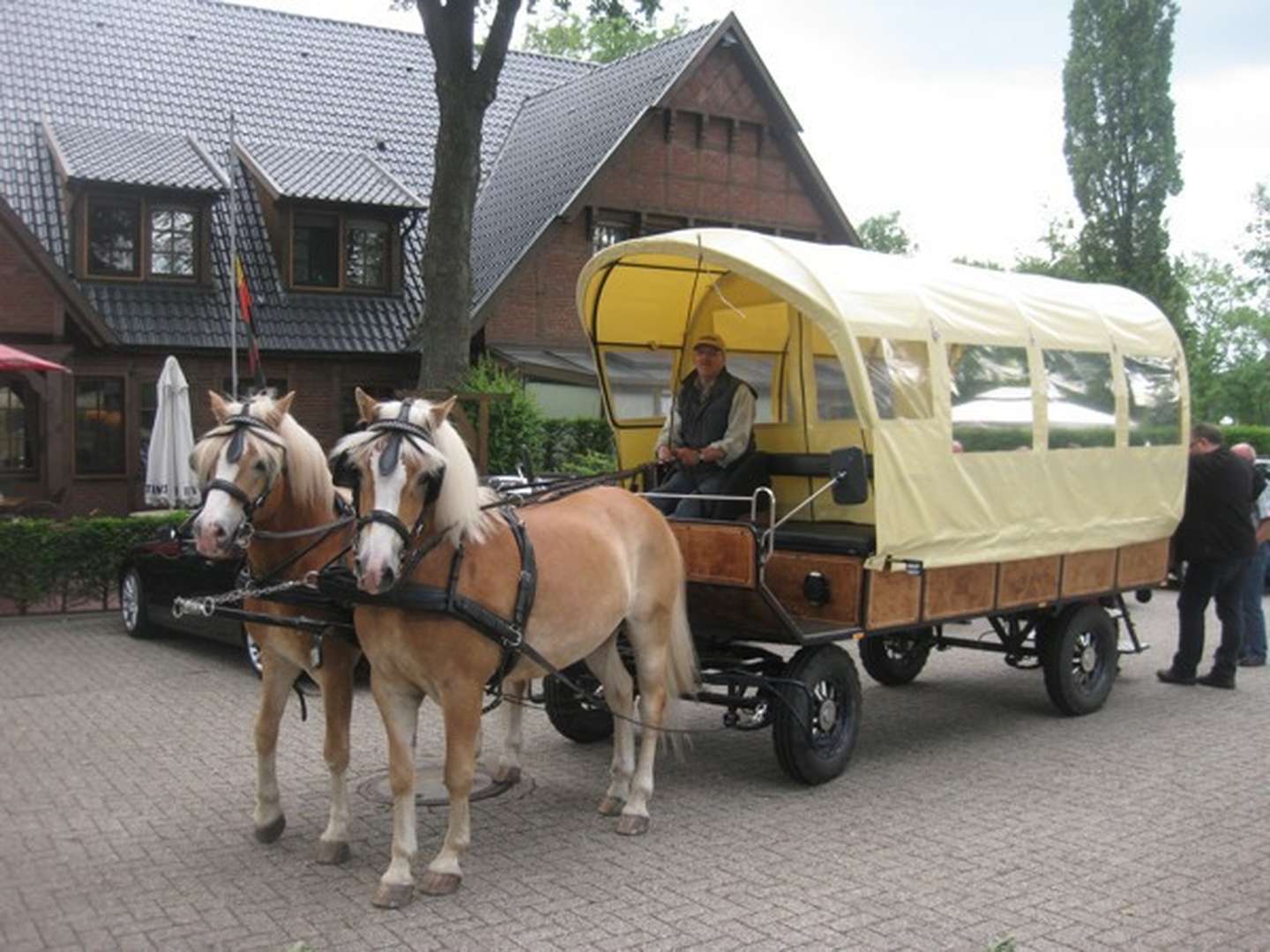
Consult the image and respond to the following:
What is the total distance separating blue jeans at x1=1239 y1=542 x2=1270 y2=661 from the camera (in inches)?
427

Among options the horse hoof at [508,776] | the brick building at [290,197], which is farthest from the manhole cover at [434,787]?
the brick building at [290,197]

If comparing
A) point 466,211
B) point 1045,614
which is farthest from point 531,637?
point 466,211

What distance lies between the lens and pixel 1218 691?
33.7 ft

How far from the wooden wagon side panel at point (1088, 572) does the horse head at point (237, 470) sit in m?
5.53

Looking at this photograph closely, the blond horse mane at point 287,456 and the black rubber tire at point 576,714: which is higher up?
the blond horse mane at point 287,456

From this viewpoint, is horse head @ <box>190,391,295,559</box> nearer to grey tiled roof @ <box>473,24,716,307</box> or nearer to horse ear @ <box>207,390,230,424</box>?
horse ear @ <box>207,390,230,424</box>

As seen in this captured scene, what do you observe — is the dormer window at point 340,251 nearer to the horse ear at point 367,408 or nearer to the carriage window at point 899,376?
the carriage window at point 899,376

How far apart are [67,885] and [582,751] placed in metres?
3.38

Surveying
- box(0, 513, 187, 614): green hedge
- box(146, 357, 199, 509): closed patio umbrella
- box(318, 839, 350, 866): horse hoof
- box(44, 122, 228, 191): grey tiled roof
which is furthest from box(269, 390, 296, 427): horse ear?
box(44, 122, 228, 191): grey tiled roof

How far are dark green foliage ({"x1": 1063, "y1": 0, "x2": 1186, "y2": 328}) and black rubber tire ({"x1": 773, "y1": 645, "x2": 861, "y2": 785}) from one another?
3295 centimetres

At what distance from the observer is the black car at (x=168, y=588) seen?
1078 centimetres

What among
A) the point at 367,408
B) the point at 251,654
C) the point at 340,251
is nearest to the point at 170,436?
the point at 251,654

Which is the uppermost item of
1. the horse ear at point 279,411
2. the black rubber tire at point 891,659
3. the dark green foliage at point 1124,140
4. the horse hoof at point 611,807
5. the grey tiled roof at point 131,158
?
the dark green foliage at point 1124,140

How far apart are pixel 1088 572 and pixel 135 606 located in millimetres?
8802
